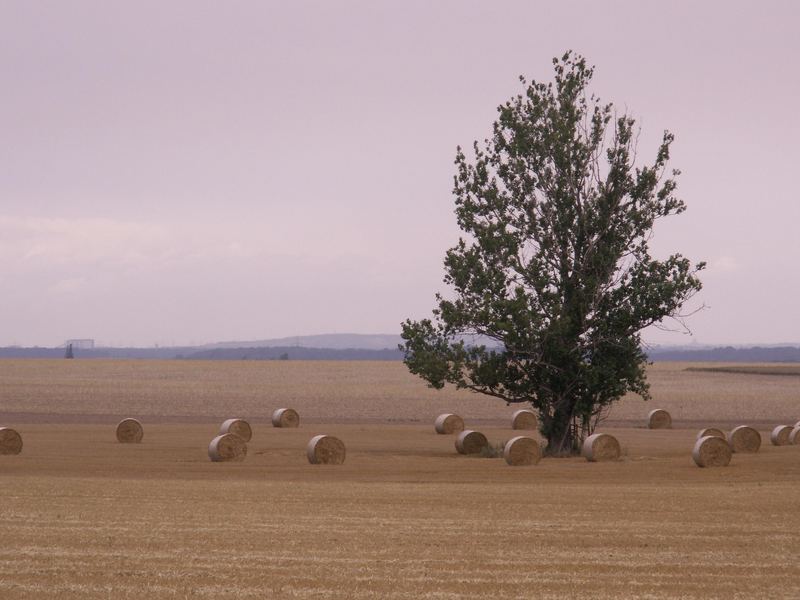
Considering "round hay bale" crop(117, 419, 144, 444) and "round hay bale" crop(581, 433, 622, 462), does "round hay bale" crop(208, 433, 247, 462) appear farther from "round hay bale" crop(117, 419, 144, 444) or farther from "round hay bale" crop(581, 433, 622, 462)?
"round hay bale" crop(581, 433, 622, 462)

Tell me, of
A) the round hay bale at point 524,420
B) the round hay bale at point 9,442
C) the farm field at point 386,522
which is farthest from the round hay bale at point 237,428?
the round hay bale at point 524,420

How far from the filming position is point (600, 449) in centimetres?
3167

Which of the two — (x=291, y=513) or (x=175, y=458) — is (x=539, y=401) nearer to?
(x=175, y=458)

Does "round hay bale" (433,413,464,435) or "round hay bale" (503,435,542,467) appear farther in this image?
"round hay bale" (433,413,464,435)

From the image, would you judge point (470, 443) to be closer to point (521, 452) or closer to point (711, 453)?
point (521, 452)

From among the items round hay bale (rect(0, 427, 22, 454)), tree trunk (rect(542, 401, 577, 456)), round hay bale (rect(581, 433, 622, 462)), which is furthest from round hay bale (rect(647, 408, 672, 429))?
round hay bale (rect(0, 427, 22, 454))

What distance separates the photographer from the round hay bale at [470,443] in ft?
112

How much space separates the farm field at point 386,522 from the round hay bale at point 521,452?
0.39 metres

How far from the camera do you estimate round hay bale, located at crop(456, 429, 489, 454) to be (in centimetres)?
3428

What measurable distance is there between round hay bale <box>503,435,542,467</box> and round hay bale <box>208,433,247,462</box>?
7008 mm

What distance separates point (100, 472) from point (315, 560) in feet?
47.3

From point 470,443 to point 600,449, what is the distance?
166 inches

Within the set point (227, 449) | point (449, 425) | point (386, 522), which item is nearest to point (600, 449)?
point (227, 449)

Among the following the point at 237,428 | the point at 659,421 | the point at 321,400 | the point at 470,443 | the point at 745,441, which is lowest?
the point at 659,421
